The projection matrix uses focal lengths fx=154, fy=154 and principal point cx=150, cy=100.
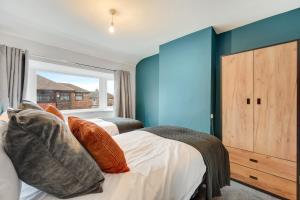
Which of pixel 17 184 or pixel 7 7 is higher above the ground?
pixel 7 7

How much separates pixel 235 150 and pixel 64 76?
367 cm

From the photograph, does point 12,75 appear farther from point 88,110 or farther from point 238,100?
point 238,100

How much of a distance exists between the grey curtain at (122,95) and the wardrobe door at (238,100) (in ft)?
8.22

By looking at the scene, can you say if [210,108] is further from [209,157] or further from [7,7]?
[7,7]

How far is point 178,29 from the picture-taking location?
2.57 meters

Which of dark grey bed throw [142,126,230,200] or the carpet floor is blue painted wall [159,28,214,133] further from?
dark grey bed throw [142,126,230,200]

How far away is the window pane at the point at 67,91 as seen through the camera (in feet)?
10.5

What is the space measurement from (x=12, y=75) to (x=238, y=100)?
345 cm

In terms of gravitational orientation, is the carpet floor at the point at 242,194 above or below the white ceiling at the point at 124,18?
below

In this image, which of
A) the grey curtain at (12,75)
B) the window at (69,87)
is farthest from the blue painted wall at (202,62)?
the grey curtain at (12,75)

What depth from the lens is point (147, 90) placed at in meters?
4.11

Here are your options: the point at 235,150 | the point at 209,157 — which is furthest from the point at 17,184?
the point at 235,150

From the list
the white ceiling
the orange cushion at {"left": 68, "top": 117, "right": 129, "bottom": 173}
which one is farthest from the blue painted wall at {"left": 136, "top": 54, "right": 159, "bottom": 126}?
the orange cushion at {"left": 68, "top": 117, "right": 129, "bottom": 173}

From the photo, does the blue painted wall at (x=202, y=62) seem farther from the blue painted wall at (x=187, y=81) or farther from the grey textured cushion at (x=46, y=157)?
the grey textured cushion at (x=46, y=157)
